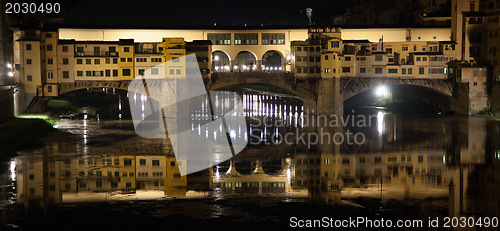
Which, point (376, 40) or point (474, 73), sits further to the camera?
point (376, 40)

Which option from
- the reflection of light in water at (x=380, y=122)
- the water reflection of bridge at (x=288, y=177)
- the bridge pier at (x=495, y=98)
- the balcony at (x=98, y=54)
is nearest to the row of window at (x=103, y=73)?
the balcony at (x=98, y=54)

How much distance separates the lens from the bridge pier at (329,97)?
55.4 meters

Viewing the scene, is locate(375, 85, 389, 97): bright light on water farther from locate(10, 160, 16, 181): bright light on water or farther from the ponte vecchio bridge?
locate(10, 160, 16, 181): bright light on water

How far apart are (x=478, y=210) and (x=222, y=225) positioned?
994cm

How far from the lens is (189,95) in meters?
55.8

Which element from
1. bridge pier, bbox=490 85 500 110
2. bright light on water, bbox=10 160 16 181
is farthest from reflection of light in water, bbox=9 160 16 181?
bridge pier, bbox=490 85 500 110

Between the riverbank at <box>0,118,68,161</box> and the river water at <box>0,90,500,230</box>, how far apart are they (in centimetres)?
90

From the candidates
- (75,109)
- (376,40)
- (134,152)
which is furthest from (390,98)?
(134,152)

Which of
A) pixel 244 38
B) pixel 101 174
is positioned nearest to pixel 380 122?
pixel 244 38

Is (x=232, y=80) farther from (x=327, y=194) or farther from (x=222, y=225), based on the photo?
(x=222, y=225)

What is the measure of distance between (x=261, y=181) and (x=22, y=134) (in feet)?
61.5

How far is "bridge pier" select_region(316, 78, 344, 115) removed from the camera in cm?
5541

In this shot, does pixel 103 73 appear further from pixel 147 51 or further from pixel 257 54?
pixel 257 54

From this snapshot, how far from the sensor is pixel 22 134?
38344 millimetres
